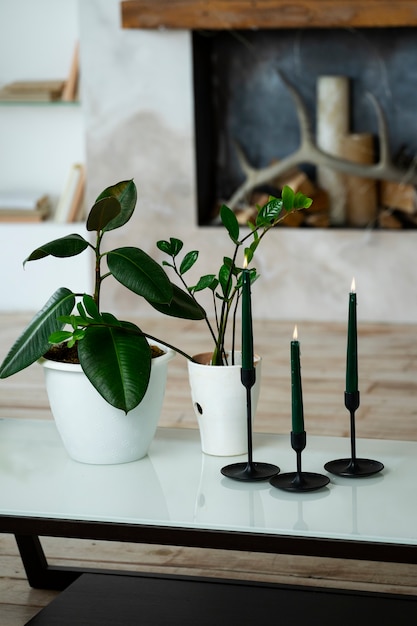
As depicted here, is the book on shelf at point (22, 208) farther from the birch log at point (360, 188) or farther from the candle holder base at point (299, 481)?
the candle holder base at point (299, 481)

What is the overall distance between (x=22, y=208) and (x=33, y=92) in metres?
0.47

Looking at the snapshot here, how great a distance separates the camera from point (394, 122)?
3924 millimetres

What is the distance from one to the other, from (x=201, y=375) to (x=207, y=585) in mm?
348

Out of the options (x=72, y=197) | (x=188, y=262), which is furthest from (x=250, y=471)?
(x=72, y=197)

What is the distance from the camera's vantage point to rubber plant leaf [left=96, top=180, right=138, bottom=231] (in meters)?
1.51

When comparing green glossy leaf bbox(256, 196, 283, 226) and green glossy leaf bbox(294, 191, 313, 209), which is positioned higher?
green glossy leaf bbox(294, 191, 313, 209)

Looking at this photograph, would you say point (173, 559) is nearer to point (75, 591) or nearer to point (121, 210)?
point (75, 591)

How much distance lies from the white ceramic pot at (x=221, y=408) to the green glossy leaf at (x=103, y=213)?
237 millimetres

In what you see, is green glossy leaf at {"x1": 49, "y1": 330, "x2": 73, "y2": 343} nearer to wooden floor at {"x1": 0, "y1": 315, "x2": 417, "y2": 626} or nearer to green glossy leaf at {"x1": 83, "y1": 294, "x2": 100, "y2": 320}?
green glossy leaf at {"x1": 83, "y1": 294, "x2": 100, "y2": 320}

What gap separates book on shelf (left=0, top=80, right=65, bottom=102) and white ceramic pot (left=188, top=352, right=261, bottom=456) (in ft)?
9.65

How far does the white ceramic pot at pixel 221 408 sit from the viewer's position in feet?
4.71

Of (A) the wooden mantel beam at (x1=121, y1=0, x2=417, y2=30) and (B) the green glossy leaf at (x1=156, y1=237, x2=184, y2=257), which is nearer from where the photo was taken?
Answer: (B) the green glossy leaf at (x1=156, y1=237, x2=184, y2=257)

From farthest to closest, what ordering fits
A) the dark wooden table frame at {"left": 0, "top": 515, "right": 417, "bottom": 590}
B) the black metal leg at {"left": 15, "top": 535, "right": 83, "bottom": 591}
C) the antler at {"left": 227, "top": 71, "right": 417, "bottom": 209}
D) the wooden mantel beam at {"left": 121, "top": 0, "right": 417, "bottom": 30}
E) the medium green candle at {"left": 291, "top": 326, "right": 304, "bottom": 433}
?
the antler at {"left": 227, "top": 71, "right": 417, "bottom": 209} < the wooden mantel beam at {"left": 121, "top": 0, "right": 417, "bottom": 30} < the black metal leg at {"left": 15, "top": 535, "right": 83, "bottom": 591} < the medium green candle at {"left": 291, "top": 326, "right": 304, "bottom": 433} < the dark wooden table frame at {"left": 0, "top": 515, "right": 417, "bottom": 590}

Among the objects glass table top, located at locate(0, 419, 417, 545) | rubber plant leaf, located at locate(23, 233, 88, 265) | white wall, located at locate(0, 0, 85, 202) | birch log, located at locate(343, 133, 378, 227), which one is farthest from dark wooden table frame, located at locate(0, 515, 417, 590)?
white wall, located at locate(0, 0, 85, 202)
